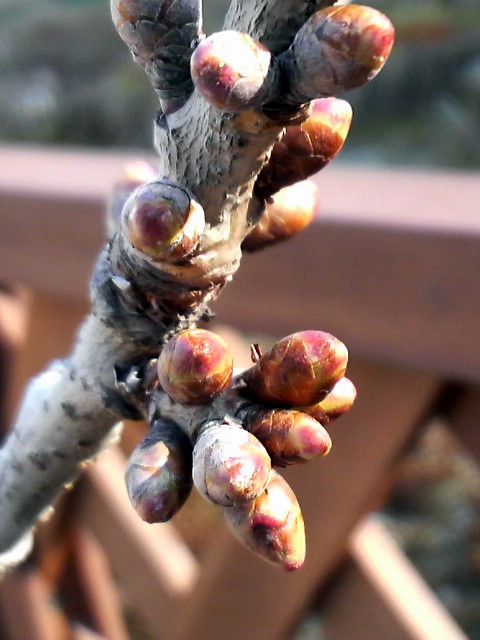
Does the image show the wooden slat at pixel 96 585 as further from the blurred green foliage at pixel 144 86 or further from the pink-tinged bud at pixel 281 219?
the blurred green foliage at pixel 144 86

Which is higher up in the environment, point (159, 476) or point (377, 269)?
point (159, 476)

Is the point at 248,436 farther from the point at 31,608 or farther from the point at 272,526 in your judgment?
the point at 31,608

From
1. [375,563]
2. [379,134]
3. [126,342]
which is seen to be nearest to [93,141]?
[379,134]

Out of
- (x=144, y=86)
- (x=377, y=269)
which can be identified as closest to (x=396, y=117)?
(x=144, y=86)

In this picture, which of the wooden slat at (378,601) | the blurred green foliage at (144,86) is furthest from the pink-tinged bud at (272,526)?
the blurred green foliage at (144,86)

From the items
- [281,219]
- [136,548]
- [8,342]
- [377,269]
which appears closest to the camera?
[281,219]

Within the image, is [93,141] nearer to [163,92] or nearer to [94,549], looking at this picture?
[94,549]

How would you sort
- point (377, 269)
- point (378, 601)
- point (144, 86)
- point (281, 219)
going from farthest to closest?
point (144, 86) < point (378, 601) < point (377, 269) < point (281, 219)
